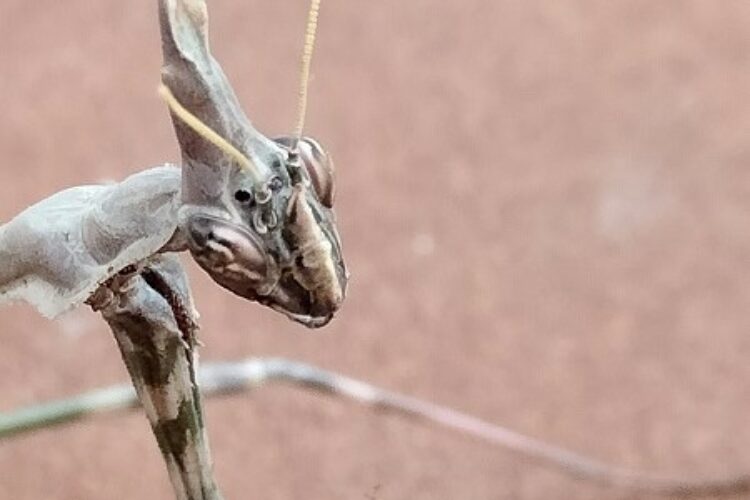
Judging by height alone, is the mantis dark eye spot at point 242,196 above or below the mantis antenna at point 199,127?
below

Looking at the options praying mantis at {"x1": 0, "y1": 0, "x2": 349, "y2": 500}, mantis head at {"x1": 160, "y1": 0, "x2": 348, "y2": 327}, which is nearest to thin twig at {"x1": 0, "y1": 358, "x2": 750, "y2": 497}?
praying mantis at {"x1": 0, "y1": 0, "x2": 349, "y2": 500}

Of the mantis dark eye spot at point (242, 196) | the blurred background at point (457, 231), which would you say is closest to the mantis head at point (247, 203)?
the mantis dark eye spot at point (242, 196)

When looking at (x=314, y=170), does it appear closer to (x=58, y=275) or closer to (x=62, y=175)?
(x=58, y=275)

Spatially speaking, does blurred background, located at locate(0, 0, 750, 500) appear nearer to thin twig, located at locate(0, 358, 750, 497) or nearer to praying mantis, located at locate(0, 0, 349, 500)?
thin twig, located at locate(0, 358, 750, 497)

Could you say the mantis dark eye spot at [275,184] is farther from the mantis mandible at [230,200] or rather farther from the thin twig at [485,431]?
the thin twig at [485,431]

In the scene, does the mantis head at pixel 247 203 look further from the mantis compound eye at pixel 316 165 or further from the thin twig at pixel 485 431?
the thin twig at pixel 485 431

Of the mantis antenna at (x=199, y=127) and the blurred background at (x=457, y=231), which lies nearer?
the mantis antenna at (x=199, y=127)

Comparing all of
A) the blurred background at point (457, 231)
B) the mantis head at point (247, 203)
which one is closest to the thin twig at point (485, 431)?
the blurred background at point (457, 231)
